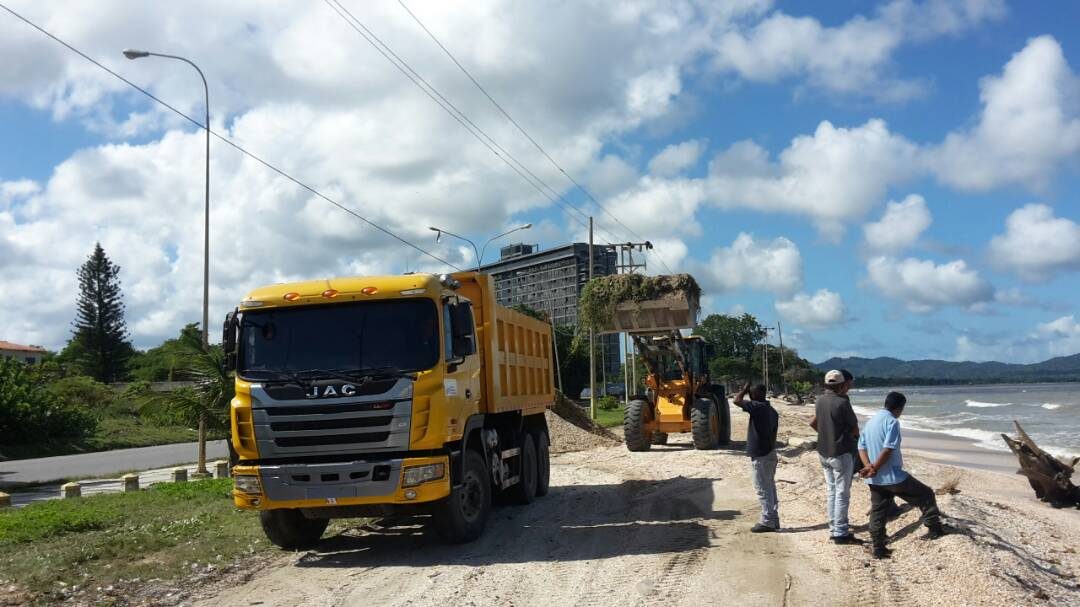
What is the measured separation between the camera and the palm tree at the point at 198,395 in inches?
662

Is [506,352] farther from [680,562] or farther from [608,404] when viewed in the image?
[608,404]

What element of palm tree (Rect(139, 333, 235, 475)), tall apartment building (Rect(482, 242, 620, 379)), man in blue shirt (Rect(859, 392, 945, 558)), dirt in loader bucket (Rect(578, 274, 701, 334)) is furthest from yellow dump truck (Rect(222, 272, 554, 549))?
tall apartment building (Rect(482, 242, 620, 379))

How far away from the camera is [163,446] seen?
36.3 metres

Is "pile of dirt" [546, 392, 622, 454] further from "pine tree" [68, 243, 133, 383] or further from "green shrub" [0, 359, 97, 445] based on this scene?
"pine tree" [68, 243, 133, 383]

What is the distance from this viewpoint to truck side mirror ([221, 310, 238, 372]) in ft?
31.0

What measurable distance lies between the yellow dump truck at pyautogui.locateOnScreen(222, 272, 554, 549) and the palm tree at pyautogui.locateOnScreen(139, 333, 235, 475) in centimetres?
733

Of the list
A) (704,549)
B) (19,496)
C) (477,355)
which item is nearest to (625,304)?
(477,355)

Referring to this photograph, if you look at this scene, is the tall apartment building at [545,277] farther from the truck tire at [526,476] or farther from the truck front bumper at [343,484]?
the truck front bumper at [343,484]

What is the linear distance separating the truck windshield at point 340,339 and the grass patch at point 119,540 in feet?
7.36

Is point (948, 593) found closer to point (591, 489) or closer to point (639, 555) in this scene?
point (639, 555)

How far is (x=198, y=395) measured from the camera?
17.1m

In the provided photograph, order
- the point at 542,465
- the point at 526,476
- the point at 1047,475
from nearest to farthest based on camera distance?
the point at 526,476, the point at 542,465, the point at 1047,475

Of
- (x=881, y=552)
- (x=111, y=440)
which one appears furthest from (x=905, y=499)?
(x=111, y=440)

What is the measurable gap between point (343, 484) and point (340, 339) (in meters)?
1.54
